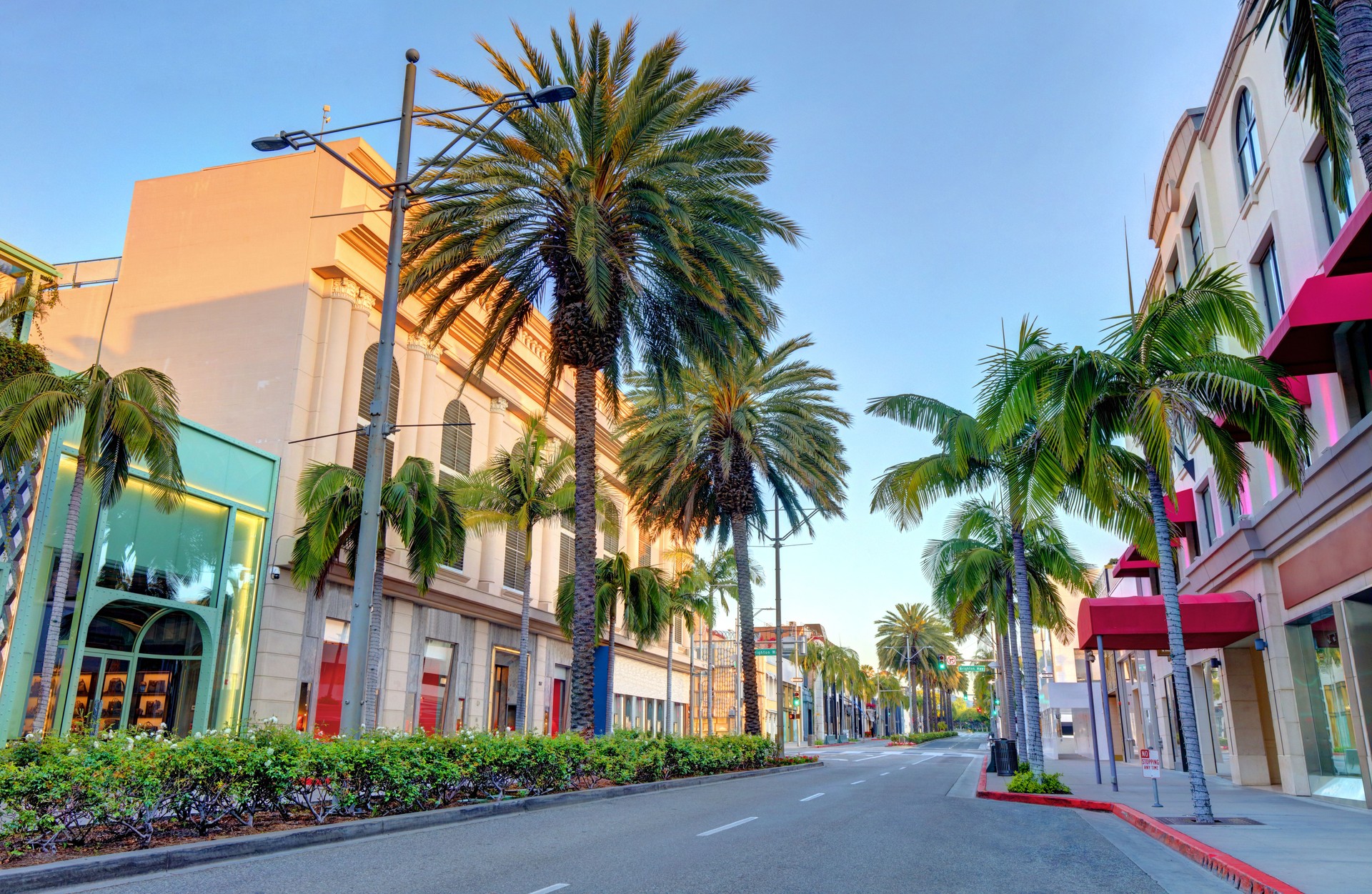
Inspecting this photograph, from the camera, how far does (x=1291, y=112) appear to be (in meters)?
16.8

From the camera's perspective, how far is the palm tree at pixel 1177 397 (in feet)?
47.5

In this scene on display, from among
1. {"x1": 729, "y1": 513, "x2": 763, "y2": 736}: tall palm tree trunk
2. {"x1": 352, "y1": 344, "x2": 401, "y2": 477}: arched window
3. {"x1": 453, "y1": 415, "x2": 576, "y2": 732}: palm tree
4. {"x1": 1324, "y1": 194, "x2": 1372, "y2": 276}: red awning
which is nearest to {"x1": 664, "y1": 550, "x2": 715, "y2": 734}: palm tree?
{"x1": 729, "y1": 513, "x2": 763, "y2": 736}: tall palm tree trunk

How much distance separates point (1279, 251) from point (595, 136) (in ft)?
43.2

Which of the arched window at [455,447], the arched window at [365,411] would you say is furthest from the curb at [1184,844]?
the arched window at [455,447]

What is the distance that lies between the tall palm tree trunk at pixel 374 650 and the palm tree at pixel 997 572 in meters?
16.9

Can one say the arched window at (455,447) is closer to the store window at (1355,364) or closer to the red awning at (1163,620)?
the red awning at (1163,620)

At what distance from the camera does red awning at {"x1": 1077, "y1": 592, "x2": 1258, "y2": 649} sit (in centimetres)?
2150

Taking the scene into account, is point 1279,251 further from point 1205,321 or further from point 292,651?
point 292,651

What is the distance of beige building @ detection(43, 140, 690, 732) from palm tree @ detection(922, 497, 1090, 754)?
17.2 m

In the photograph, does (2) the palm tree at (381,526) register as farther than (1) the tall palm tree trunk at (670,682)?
No

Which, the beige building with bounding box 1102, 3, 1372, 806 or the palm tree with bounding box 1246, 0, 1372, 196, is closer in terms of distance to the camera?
the palm tree with bounding box 1246, 0, 1372, 196

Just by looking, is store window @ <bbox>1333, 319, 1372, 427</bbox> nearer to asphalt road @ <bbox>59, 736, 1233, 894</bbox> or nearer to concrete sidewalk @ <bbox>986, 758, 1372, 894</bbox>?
concrete sidewalk @ <bbox>986, 758, 1372, 894</bbox>

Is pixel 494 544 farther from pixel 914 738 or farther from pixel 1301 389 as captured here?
pixel 914 738

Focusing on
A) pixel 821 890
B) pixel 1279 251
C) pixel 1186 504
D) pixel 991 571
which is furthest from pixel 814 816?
pixel 991 571
